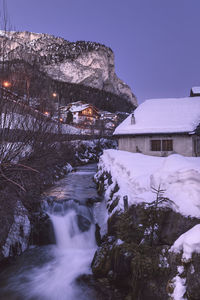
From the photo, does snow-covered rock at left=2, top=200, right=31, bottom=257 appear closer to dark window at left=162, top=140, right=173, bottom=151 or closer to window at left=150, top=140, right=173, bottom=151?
window at left=150, top=140, right=173, bottom=151

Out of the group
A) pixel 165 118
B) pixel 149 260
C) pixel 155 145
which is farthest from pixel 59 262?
pixel 165 118

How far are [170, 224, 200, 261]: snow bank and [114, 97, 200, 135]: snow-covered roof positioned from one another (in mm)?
13063

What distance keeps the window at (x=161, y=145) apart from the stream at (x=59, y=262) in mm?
9205

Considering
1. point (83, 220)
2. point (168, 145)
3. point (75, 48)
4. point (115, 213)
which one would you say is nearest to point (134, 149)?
point (168, 145)

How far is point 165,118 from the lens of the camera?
17297mm

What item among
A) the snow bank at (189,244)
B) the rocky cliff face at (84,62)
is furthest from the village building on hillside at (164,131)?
the rocky cliff face at (84,62)

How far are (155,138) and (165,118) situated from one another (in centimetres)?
237

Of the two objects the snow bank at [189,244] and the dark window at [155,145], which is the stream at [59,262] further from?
the dark window at [155,145]

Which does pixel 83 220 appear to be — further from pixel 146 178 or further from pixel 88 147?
pixel 88 147

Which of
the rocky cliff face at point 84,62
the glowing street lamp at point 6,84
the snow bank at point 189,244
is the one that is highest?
the rocky cliff face at point 84,62

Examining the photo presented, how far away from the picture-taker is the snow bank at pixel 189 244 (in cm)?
348

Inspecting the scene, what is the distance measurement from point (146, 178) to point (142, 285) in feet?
10.4

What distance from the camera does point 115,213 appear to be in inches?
262

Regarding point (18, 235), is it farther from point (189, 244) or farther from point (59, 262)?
point (189, 244)
